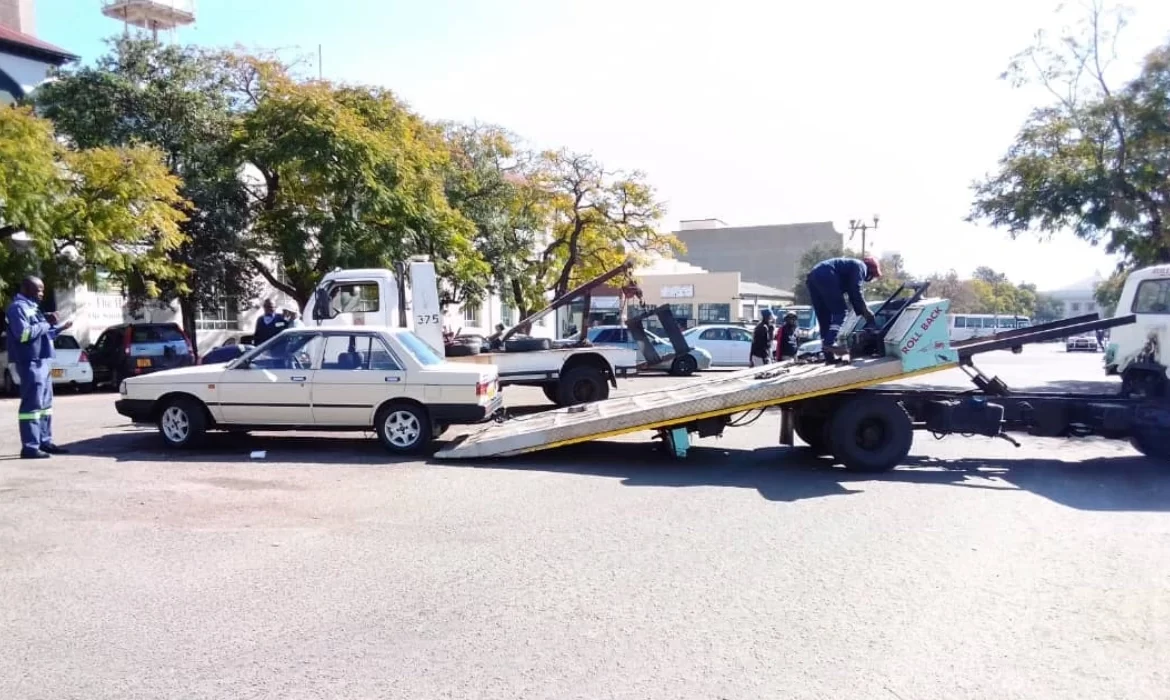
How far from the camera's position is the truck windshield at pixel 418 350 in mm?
10414

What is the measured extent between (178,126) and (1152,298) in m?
22.8

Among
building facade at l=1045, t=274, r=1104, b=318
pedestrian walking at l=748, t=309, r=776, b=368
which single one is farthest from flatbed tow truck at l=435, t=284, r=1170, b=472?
building facade at l=1045, t=274, r=1104, b=318

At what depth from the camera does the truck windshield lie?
10.4 m

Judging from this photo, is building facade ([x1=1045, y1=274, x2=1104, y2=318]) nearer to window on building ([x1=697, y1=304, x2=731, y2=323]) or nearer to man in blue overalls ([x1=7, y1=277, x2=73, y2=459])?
window on building ([x1=697, y1=304, x2=731, y2=323])

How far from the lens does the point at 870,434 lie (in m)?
9.44

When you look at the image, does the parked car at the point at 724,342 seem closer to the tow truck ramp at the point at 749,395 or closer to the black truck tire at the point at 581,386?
the black truck tire at the point at 581,386

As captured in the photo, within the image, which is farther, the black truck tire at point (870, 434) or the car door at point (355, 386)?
the car door at point (355, 386)

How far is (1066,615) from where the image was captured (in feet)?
16.5

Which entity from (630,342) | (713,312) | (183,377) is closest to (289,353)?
(183,377)

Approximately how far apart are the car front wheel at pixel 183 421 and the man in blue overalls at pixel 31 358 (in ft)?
4.07

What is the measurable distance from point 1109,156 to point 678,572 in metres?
18.8

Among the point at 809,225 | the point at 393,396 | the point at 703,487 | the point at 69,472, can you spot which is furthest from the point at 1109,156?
the point at 809,225

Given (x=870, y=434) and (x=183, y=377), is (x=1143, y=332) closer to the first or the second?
(x=870, y=434)

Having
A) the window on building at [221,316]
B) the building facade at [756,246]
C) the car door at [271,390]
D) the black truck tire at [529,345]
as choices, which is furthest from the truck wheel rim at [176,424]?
the building facade at [756,246]
